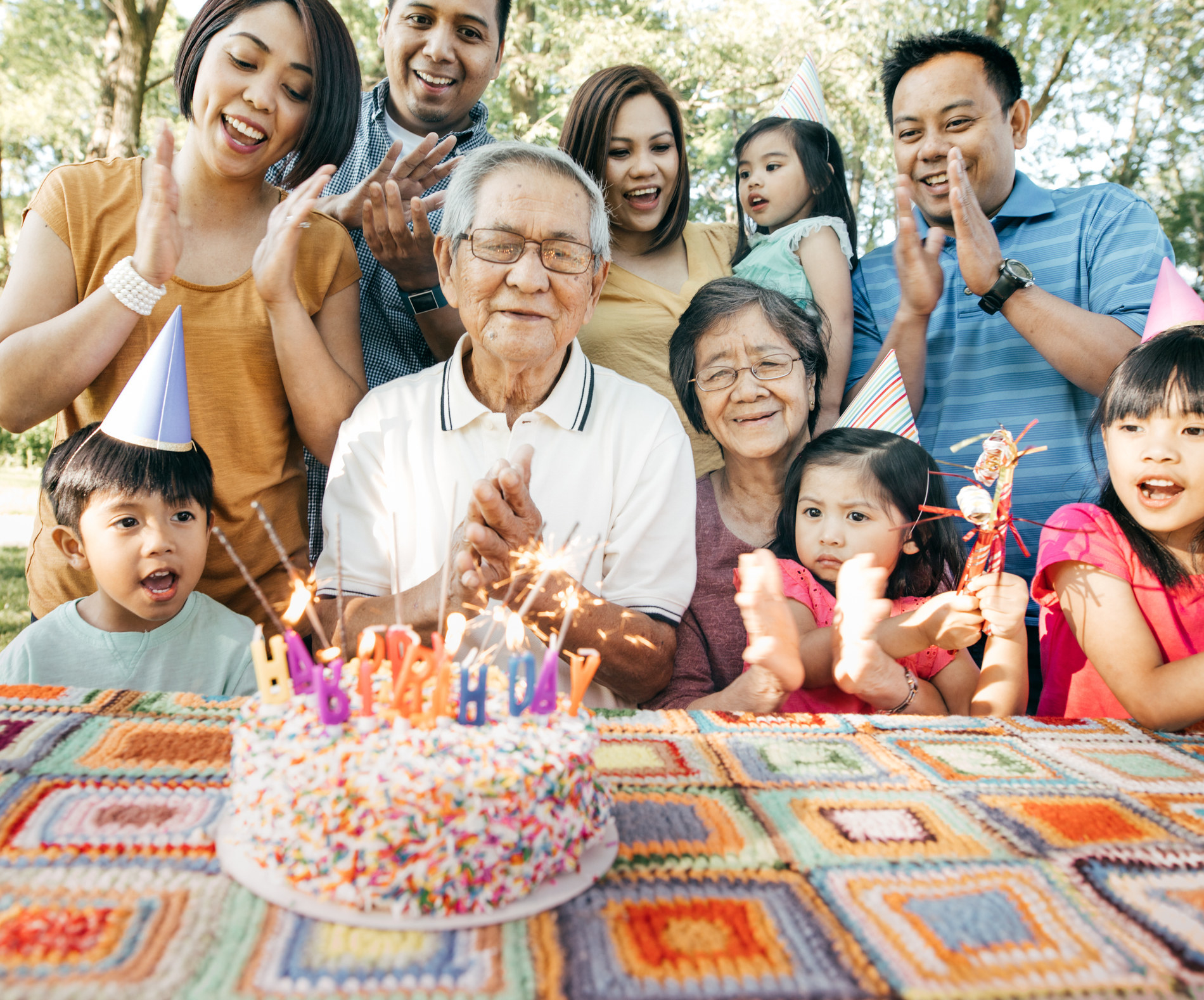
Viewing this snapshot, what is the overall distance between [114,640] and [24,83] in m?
11.9

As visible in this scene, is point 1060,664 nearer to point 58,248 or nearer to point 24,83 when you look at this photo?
point 58,248

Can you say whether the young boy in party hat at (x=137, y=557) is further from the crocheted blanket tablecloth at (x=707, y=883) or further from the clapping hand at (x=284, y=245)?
the crocheted blanket tablecloth at (x=707, y=883)

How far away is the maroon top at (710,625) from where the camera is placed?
2.23 metres

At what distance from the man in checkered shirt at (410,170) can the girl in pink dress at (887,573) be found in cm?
121

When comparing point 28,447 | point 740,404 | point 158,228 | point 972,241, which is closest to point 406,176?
point 158,228

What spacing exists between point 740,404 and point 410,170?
3.84ft

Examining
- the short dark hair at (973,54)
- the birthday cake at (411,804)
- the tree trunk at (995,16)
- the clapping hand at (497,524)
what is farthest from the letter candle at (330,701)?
the tree trunk at (995,16)

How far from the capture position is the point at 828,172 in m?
3.32

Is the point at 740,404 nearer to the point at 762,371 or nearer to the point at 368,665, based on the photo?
the point at 762,371

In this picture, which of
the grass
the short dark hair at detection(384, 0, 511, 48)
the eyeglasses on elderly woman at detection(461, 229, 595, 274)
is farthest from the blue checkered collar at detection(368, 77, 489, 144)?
the grass

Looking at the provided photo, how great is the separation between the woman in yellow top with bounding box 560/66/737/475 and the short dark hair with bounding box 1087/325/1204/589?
3.88ft

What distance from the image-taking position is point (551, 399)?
230 centimetres

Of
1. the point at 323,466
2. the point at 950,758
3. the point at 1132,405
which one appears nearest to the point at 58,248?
the point at 323,466

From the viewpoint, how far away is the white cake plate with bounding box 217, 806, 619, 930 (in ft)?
3.31
